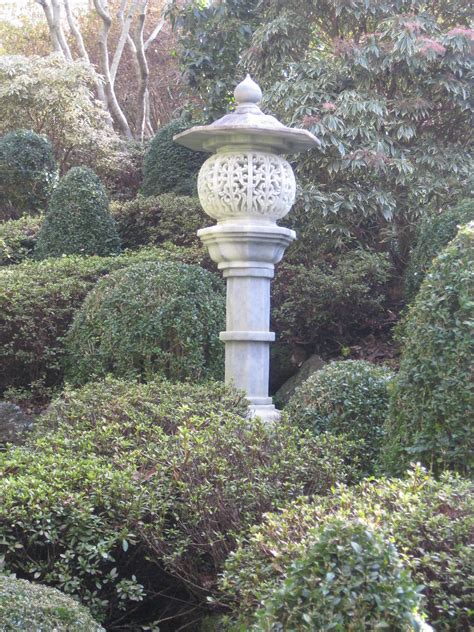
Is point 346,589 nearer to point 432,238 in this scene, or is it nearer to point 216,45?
point 432,238

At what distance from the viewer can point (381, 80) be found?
28.2 ft

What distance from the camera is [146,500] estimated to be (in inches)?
139

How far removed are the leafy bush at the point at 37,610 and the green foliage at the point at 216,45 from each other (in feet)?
25.4

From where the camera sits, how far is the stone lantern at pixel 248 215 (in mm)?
5586

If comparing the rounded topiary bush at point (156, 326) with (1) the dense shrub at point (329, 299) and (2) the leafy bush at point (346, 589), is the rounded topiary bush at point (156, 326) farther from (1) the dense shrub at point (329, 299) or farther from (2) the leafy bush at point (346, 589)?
(2) the leafy bush at point (346, 589)

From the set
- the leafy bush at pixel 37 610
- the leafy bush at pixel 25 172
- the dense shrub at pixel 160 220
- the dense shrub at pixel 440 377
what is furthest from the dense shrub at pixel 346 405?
the leafy bush at pixel 25 172

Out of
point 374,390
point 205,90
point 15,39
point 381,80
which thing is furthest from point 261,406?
point 15,39

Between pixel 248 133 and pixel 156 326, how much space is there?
1464 millimetres

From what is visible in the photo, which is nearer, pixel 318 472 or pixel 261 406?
pixel 318 472

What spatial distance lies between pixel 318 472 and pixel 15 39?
67.4ft

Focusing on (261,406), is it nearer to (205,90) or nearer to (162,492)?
(162,492)

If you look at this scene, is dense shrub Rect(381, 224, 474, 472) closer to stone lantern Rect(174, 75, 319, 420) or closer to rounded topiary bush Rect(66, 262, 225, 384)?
stone lantern Rect(174, 75, 319, 420)

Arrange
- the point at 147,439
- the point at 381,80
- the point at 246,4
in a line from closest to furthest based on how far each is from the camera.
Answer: the point at 147,439 < the point at 381,80 < the point at 246,4

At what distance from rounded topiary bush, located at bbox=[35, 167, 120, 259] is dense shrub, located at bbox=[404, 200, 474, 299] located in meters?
3.68
